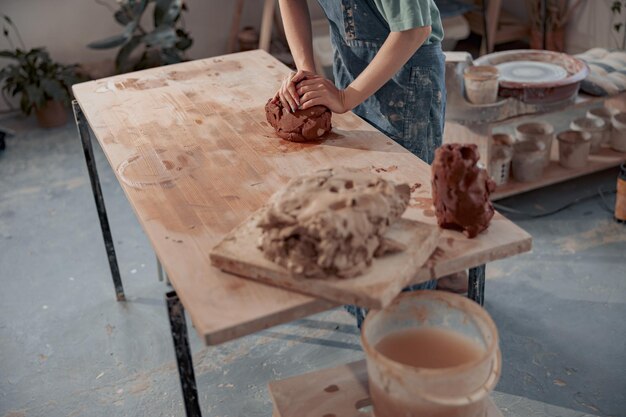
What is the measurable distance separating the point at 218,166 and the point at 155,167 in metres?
0.17

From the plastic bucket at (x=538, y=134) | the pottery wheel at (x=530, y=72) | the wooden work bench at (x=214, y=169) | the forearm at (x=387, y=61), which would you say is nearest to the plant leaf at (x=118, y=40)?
the wooden work bench at (x=214, y=169)

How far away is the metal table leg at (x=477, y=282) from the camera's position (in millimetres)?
1747

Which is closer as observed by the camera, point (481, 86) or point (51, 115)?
point (481, 86)

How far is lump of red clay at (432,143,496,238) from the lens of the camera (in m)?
1.51

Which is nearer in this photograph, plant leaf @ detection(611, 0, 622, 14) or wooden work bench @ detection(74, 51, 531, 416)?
wooden work bench @ detection(74, 51, 531, 416)

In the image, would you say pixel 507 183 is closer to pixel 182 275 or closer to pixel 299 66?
pixel 299 66

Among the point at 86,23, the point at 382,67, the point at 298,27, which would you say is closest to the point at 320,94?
the point at 382,67

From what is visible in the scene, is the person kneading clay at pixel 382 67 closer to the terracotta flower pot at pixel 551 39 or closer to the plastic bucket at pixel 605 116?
the plastic bucket at pixel 605 116

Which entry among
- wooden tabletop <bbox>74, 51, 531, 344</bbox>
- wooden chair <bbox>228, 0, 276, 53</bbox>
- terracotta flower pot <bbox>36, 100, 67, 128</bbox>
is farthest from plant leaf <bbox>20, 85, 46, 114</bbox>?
wooden tabletop <bbox>74, 51, 531, 344</bbox>

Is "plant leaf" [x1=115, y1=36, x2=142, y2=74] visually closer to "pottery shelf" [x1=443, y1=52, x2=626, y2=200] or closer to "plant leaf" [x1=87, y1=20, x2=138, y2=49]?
"plant leaf" [x1=87, y1=20, x2=138, y2=49]

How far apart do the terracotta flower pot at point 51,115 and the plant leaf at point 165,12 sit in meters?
0.82

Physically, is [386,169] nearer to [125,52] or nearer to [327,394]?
[327,394]

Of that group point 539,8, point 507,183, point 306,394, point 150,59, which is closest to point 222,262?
point 306,394

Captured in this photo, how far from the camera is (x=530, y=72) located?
3.32 metres
